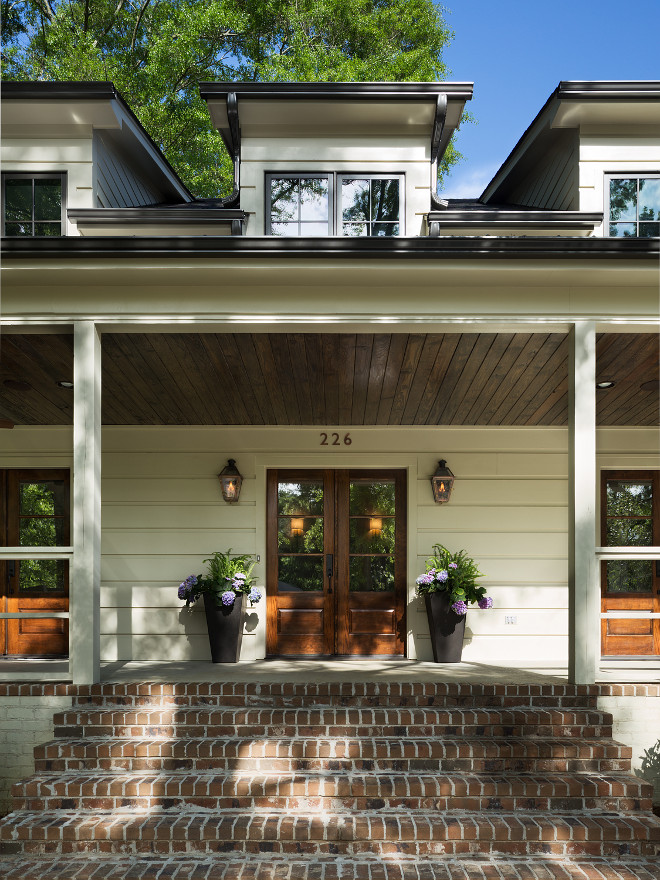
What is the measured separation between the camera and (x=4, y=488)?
6777mm

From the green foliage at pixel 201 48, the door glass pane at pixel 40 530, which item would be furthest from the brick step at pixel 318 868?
the green foliage at pixel 201 48

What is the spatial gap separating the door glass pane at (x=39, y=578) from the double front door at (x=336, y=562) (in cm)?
230

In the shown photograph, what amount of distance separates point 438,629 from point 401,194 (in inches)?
164

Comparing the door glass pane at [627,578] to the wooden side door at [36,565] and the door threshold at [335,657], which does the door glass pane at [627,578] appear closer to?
the door threshold at [335,657]

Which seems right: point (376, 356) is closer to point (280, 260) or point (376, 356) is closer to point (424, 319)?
point (424, 319)

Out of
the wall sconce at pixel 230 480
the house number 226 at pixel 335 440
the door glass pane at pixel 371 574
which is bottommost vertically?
the door glass pane at pixel 371 574

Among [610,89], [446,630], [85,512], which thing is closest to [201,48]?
[610,89]

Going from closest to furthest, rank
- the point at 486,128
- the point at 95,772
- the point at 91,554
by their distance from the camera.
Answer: the point at 95,772, the point at 91,554, the point at 486,128

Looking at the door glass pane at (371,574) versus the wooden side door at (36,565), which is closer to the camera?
the door glass pane at (371,574)

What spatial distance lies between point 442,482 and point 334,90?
3.84 metres

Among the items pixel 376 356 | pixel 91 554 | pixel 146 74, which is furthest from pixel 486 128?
pixel 91 554

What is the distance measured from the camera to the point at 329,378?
17.2ft

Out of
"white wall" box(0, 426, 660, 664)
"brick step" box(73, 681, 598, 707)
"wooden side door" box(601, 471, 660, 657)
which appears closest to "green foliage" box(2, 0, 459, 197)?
"white wall" box(0, 426, 660, 664)

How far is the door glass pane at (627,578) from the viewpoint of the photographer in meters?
6.69
